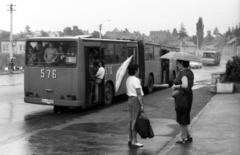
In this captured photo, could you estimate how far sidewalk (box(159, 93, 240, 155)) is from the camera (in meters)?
7.23

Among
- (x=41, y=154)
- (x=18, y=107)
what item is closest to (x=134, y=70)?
(x=41, y=154)

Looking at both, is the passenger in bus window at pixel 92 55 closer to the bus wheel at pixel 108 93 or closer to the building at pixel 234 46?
the bus wheel at pixel 108 93

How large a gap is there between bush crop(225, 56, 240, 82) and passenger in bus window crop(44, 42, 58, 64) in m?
10.1

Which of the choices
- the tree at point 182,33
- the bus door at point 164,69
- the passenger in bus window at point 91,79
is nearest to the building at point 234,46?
the bus door at point 164,69

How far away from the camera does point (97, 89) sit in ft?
45.3

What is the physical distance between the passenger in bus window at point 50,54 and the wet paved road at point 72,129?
1883 mm

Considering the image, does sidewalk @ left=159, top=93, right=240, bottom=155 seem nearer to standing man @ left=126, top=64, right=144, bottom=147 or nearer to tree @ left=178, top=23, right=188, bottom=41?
standing man @ left=126, top=64, right=144, bottom=147

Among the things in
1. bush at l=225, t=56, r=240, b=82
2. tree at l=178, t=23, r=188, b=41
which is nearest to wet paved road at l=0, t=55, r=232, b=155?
bush at l=225, t=56, r=240, b=82

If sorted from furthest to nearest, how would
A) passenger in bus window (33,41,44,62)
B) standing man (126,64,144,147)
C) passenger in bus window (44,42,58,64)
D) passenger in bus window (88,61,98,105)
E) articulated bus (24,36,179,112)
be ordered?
passenger in bus window (88,61,98,105)
passenger in bus window (33,41,44,62)
passenger in bus window (44,42,58,64)
articulated bus (24,36,179,112)
standing man (126,64,144,147)

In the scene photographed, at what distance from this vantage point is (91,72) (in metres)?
13.4

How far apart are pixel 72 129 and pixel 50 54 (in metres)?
3.89

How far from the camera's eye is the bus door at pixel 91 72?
12.8m

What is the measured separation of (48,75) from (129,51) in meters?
5.57

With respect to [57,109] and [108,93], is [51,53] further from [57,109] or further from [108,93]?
[108,93]
